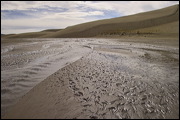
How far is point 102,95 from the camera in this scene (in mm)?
3246

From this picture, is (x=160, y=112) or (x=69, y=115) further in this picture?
(x=160, y=112)

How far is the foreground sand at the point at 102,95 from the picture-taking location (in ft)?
8.65

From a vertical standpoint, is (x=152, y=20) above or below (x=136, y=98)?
above

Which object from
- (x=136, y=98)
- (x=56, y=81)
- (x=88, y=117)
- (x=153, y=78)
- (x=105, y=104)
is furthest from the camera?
(x=153, y=78)

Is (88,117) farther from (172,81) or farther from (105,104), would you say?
(172,81)

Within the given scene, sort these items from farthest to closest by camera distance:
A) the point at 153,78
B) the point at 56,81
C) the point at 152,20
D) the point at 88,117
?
the point at 152,20 < the point at 153,78 < the point at 56,81 < the point at 88,117

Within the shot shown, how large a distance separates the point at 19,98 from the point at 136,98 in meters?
1.96

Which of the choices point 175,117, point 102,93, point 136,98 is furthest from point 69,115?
point 175,117

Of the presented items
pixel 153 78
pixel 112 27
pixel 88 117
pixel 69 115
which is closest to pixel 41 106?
pixel 69 115

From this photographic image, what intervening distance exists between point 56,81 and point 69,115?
1.44 m

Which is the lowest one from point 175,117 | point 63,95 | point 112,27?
point 175,117

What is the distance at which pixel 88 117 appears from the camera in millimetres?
2512

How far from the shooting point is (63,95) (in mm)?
3174

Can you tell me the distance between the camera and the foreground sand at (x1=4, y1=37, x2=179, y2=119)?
264 cm
